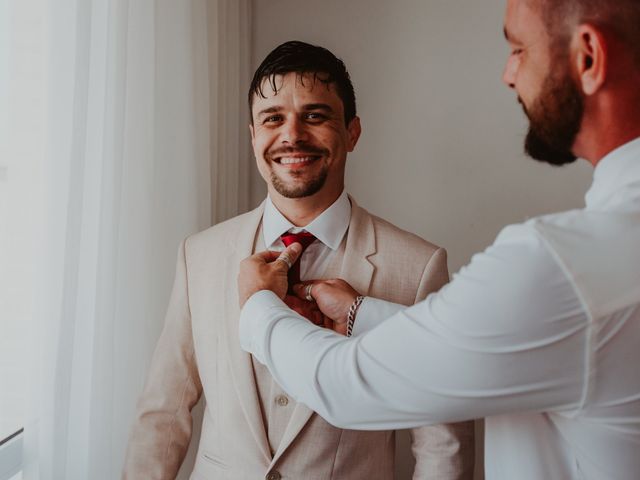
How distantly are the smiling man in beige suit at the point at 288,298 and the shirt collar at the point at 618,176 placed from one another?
0.57 m

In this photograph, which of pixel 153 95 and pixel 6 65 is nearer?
pixel 6 65

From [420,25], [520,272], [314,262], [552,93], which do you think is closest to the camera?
[520,272]

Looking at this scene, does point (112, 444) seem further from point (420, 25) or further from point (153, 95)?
point (420, 25)

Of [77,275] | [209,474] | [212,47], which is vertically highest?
[212,47]

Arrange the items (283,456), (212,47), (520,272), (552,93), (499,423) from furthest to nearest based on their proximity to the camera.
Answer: (212,47), (283,456), (499,423), (552,93), (520,272)

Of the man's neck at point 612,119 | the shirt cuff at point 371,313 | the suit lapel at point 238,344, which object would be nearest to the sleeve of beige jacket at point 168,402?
the suit lapel at point 238,344

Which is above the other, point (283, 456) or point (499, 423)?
point (499, 423)

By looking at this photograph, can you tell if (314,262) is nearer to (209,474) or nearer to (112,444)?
(209,474)

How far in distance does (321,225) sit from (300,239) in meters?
0.08

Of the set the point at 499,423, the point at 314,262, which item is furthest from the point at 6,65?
the point at 499,423

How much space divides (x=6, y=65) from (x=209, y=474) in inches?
43.8

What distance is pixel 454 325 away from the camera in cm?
84

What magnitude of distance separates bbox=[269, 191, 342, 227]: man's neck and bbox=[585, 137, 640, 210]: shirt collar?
2.41 ft

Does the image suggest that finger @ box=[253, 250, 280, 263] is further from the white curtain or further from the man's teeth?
the white curtain
